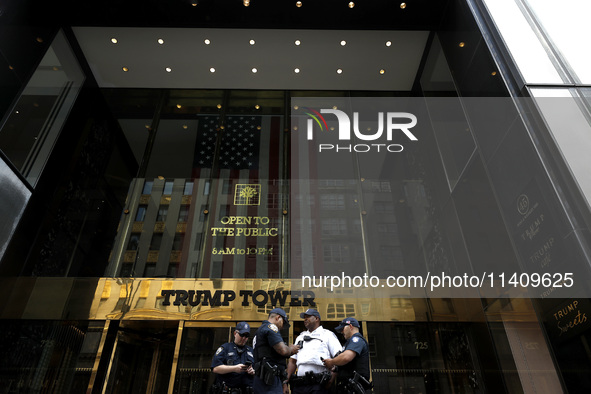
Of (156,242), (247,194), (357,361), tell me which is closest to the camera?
(357,361)

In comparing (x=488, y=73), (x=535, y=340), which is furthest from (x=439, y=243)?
(x=488, y=73)

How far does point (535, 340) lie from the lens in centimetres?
507

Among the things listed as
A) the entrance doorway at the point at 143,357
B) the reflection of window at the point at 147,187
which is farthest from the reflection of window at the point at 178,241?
the entrance doorway at the point at 143,357

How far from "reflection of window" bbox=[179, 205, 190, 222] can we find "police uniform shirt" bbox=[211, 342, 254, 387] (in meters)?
3.34

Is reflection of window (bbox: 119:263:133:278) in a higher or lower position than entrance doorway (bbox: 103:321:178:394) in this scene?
higher

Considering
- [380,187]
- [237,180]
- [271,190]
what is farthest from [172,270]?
[380,187]

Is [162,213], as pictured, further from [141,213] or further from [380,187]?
[380,187]

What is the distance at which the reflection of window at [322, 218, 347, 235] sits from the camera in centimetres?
733

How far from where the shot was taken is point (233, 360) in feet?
15.2

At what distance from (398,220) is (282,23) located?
14.9 feet

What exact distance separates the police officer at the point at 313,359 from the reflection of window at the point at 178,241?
140 inches

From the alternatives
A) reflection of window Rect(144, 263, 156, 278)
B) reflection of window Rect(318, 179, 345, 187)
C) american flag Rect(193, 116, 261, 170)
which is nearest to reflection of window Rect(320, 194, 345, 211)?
reflection of window Rect(318, 179, 345, 187)

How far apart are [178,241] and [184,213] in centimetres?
62

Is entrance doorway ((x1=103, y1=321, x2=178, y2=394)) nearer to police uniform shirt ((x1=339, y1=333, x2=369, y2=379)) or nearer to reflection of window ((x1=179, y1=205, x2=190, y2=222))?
reflection of window ((x1=179, y1=205, x2=190, y2=222))
